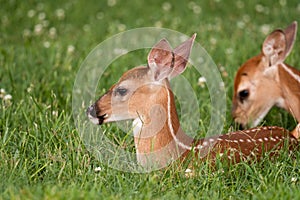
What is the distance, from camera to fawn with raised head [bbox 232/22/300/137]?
5227mm

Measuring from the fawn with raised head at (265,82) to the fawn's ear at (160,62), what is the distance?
1.44 metres

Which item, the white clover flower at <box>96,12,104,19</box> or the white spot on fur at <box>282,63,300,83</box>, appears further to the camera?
the white clover flower at <box>96,12,104,19</box>

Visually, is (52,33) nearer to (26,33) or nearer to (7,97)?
(26,33)

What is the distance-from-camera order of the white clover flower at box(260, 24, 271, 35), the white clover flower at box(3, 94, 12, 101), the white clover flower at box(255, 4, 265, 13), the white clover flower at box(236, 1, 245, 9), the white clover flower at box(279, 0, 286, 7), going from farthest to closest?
1. the white clover flower at box(236, 1, 245, 9)
2. the white clover flower at box(279, 0, 286, 7)
3. the white clover flower at box(255, 4, 265, 13)
4. the white clover flower at box(260, 24, 271, 35)
5. the white clover flower at box(3, 94, 12, 101)

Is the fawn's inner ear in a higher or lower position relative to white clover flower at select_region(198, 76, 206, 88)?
higher

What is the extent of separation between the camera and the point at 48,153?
13.0 ft

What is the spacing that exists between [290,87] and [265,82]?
210 millimetres

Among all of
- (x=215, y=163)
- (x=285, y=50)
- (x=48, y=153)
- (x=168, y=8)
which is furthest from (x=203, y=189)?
(x=168, y=8)

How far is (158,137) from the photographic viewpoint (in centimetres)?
388

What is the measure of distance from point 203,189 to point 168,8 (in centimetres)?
507

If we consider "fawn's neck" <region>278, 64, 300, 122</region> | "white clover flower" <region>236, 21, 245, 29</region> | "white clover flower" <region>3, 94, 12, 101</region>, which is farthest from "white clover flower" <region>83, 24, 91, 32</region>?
"fawn's neck" <region>278, 64, 300, 122</region>

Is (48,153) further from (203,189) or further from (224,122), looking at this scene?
(224,122)

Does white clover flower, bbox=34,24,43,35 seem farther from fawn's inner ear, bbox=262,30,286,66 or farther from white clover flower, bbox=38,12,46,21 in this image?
fawn's inner ear, bbox=262,30,286,66

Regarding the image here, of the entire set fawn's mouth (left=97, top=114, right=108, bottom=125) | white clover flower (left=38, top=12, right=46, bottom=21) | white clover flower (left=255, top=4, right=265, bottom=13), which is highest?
white clover flower (left=38, top=12, right=46, bottom=21)
